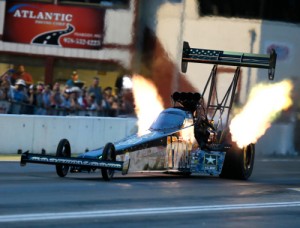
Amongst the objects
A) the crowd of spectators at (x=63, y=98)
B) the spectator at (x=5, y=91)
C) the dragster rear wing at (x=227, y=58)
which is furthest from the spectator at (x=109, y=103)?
the dragster rear wing at (x=227, y=58)

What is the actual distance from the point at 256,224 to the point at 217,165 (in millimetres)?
5788

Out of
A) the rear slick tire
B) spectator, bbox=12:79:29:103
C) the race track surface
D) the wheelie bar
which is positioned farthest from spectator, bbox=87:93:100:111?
the wheelie bar

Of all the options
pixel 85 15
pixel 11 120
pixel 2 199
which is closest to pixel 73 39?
pixel 85 15

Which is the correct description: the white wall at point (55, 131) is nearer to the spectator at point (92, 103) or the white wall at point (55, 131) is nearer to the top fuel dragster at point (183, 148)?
the spectator at point (92, 103)

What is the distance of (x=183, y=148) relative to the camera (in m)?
16.6

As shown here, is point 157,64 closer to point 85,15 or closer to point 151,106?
point 85,15

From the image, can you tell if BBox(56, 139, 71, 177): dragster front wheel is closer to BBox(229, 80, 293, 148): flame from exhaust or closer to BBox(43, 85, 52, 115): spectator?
BBox(229, 80, 293, 148): flame from exhaust

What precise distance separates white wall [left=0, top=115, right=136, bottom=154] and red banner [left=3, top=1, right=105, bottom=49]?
7865 mm

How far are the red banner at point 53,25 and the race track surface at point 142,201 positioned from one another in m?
13.5

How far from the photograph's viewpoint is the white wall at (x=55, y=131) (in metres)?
21.6

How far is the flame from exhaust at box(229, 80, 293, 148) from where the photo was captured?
59.6 ft

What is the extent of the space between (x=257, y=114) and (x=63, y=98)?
22.3 ft

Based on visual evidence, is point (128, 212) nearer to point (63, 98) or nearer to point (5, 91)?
point (5, 91)

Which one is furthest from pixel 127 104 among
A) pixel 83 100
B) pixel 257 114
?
pixel 257 114
